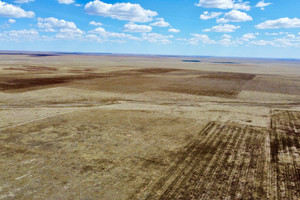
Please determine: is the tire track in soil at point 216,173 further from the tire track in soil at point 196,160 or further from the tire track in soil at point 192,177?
A: the tire track in soil at point 196,160

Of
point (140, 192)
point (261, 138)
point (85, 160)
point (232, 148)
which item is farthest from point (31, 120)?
point (261, 138)

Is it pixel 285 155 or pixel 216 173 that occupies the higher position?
pixel 285 155

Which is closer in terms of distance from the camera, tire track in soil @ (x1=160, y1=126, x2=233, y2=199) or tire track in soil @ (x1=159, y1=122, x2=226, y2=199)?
tire track in soil @ (x1=160, y1=126, x2=233, y2=199)

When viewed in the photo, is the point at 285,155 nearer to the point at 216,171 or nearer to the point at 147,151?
the point at 216,171

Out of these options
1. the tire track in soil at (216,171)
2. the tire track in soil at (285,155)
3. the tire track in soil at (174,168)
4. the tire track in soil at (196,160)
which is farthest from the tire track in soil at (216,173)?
the tire track in soil at (285,155)

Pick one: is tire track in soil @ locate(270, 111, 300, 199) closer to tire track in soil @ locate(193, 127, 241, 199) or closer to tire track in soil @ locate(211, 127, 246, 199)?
tire track in soil @ locate(211, 127, 246, 199)

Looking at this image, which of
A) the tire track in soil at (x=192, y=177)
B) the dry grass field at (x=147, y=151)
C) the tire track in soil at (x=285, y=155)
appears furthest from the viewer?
the tire track in soil at (x=285, y=155)

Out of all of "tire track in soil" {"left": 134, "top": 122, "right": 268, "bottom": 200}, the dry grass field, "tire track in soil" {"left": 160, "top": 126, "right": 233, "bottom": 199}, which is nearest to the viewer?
"tire track in soil" {"left": 160, "top": 126, "right": 233, "bottom": 199}

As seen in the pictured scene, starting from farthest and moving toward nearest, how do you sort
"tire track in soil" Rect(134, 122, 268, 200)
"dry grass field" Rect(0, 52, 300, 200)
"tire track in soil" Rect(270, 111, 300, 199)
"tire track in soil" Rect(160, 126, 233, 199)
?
"tire track in soil" Rect(270, 111, 300, 199) → "dry grass field" Rect(0, 52, 300, 200) → "tire track in soil" Rect(134, 122, 268, 200) → "tire track in soil" Rect(160, 126, 233, 199)

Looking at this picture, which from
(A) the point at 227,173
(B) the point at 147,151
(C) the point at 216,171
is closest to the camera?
(A) the point at 227,173

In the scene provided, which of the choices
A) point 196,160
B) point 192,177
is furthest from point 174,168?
point 196,160

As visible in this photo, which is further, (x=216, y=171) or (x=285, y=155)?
(x=285, y=155)

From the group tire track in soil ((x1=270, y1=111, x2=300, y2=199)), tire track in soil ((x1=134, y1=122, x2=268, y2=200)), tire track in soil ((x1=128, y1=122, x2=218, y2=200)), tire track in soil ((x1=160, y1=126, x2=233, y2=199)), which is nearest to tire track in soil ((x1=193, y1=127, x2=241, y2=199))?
tire track in soil ((x1=134, y1=122, x2=268, y2=200))
